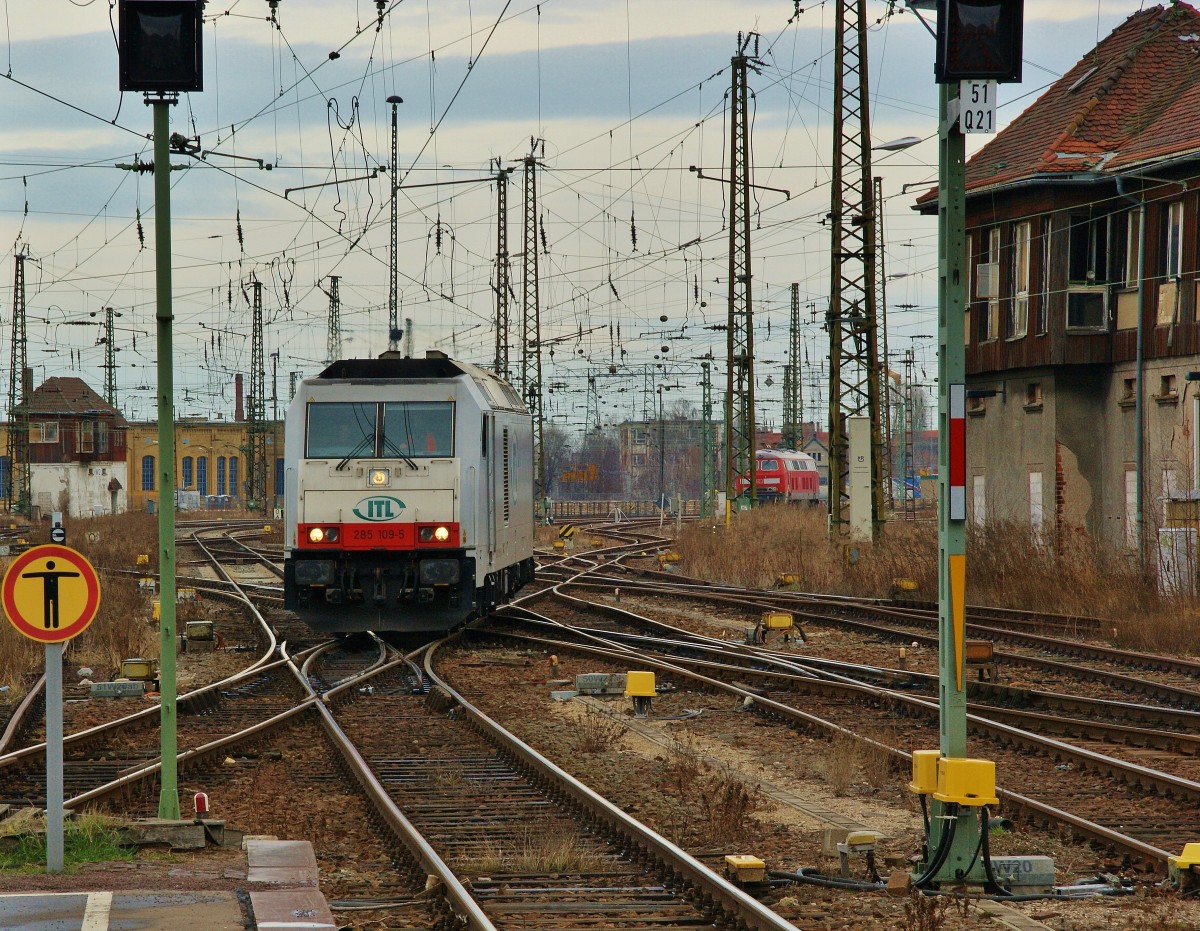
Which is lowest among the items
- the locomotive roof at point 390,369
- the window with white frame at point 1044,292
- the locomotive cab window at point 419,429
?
the locomotive cab window at point 419,429

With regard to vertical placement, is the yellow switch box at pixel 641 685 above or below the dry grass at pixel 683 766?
above

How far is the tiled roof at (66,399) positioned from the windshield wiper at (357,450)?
66705 mm

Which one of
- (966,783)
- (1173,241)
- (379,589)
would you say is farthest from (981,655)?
(1173,241)

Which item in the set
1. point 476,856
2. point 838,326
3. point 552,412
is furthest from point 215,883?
point 552,412

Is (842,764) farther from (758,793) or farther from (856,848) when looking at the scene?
(856,848)

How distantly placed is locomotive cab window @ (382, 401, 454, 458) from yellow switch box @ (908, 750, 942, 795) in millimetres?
11808

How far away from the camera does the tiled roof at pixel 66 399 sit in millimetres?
84000

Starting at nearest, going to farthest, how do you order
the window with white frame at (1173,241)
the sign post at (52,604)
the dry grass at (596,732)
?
the sign post at (52,604), the dry grass at (596,732), the window with white frame at (1173,241)

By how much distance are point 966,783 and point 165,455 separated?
493 cm

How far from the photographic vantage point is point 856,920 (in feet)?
24.2

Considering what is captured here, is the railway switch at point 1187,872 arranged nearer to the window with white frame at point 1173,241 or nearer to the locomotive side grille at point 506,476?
the locomotive side grille at point 506,476

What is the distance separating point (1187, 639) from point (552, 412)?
64281 mm

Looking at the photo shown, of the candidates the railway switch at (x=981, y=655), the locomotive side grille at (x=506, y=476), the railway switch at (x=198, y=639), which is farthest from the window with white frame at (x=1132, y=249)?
the railway switch at (x=198, y=639)

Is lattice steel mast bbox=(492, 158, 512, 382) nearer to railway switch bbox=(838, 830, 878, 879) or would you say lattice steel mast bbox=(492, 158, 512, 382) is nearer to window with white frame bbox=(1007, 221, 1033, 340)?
window with white frame bbox=(1007, 221, 1033, 340)
